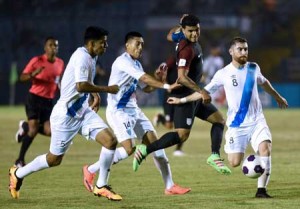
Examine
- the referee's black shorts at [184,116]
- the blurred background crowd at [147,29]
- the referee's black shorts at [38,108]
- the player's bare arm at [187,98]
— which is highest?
the player's bare arm at [187,98]

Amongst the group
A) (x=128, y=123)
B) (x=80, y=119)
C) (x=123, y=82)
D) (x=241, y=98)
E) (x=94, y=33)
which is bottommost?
(x=128, y=123)

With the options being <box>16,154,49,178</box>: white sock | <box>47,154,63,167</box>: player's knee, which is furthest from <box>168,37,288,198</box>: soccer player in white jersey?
<box>16,154,49,178</box>: white sock

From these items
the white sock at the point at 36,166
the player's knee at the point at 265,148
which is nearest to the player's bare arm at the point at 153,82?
the player's knee at the point at 265,148

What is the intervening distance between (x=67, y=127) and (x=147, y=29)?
93.4 feet

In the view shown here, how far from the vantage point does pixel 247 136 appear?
11.6 m

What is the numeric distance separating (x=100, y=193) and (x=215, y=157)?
1970mm

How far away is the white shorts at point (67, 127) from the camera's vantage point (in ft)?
36.6

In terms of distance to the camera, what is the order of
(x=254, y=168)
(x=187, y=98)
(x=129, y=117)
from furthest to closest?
1. (x=129, y=117)
2. (x=187, y=98)
3. (x=254, y=168)

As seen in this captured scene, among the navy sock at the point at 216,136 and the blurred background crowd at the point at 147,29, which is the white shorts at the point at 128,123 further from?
the blurred background crowd at the point at 147,29

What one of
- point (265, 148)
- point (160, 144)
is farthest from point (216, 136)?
point (265, 148)

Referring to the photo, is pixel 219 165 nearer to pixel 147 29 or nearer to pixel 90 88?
pixel 90 88

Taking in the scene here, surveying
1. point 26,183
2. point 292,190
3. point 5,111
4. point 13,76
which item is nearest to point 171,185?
point 292,190

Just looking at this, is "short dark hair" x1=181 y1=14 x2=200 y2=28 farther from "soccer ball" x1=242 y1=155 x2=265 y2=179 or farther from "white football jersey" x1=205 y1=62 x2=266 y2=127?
"soccer ball" x1=242 y1=155 x2=265 y2=179

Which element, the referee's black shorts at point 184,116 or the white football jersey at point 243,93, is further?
the referee's black shorts at point 184,116
